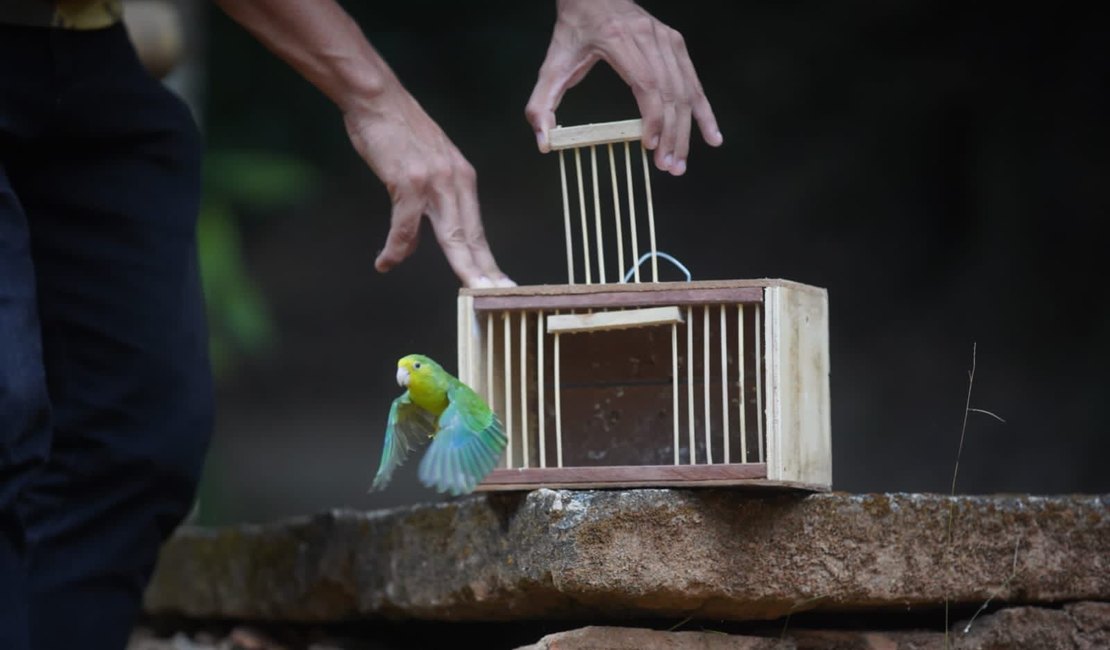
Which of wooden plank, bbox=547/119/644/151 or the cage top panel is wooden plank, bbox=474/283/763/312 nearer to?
the cage top panel

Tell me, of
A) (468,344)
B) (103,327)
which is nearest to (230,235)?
(103,327)

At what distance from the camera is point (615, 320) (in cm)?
164

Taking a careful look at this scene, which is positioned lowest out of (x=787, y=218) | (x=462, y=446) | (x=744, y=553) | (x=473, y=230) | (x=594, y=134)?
(x=744, y=553)

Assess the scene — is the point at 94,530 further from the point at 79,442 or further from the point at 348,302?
the point at 348,302

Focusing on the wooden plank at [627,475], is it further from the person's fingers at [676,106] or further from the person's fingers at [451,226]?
the person's fingers at [676,106]

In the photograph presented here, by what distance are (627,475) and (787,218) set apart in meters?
4.55

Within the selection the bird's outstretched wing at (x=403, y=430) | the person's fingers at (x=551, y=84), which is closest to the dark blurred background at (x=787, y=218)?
the person's fingers at (x=551, y=84)

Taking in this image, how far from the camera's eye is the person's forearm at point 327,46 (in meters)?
1.81

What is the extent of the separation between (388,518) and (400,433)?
0.43m

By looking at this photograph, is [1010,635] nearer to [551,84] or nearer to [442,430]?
[442,430]

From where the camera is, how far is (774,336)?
1595 millimetres

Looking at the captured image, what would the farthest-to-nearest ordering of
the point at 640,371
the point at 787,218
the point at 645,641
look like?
the point at 787,218
the point at 640,371
the point at 645,641

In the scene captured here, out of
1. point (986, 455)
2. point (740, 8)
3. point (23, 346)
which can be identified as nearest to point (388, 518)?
point (23, 346)

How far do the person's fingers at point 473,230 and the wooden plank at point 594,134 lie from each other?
12cm
